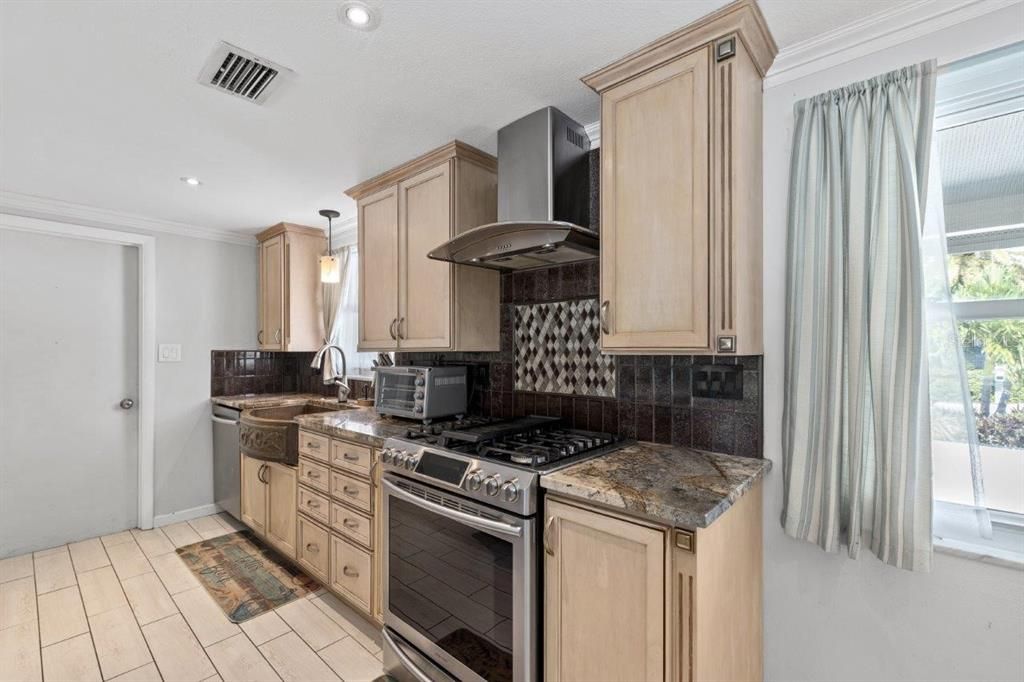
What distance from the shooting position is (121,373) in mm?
3514

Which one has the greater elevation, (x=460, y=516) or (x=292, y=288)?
(x=292, y=288)

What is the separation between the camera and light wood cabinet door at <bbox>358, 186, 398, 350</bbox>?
2.61 m

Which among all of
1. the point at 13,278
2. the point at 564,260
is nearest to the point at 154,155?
the point at 13,278

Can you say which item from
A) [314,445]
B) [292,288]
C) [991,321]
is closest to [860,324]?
[991,321]

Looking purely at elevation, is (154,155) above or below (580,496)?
above

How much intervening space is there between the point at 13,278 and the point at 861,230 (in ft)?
15.6

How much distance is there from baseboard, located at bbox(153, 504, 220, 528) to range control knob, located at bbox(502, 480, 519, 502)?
354 centimetres

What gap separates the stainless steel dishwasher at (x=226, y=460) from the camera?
3.42 meters

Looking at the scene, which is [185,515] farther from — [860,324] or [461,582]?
[860,324]

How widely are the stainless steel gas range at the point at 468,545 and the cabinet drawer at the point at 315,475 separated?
60cm

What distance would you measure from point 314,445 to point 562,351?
1483mm

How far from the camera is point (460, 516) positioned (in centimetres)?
163

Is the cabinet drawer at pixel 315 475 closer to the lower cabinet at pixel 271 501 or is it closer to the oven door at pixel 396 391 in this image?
the lower cabinet at pixel 271 501

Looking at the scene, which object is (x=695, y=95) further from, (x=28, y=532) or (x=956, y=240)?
(x=28, y=532)
